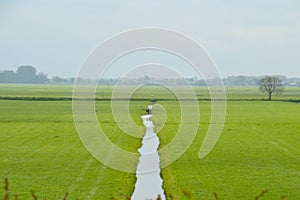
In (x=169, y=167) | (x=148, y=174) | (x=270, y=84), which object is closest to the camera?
(x=148, y=174)

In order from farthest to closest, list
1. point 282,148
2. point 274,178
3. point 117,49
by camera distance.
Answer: point 282,148 < point 274,178 < point 117,49

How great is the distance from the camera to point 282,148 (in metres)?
23.5

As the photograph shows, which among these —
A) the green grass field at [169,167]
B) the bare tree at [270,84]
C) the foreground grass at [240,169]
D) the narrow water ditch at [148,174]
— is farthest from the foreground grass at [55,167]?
the bare tree at [270,84]

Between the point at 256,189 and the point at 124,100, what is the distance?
34.8 meters

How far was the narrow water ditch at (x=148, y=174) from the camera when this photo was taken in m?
14.1

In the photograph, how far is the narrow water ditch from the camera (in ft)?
46.3

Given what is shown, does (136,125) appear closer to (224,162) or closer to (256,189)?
(224,162)

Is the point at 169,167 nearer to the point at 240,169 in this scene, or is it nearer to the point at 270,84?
the point at 240,169

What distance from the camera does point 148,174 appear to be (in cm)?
1722

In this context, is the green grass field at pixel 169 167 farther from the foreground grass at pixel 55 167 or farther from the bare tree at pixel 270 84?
the bare tree at pixel 270 84

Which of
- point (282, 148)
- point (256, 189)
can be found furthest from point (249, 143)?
point (256, 189)

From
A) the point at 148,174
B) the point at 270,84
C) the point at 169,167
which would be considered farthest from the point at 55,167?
the point at 270,84

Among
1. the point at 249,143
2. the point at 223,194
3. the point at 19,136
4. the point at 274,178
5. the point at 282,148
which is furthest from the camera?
the point at 19,136

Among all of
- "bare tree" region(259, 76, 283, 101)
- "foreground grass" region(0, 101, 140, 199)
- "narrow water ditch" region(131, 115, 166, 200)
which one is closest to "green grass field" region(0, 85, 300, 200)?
"foreground grass" region(0, 101, 140, 199)
